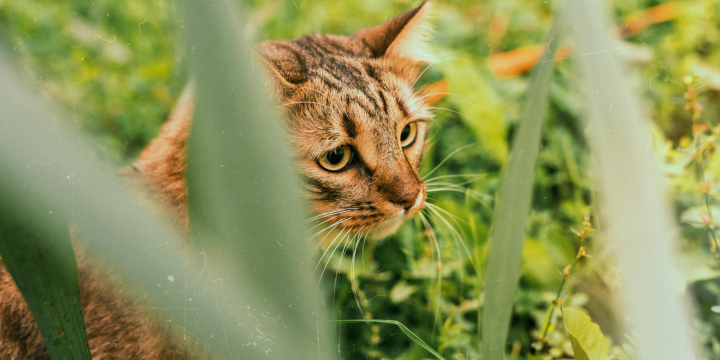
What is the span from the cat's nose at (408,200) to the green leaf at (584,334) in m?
0.40

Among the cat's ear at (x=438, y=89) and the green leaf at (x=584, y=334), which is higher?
the cat's ear at (x=438, y=89)

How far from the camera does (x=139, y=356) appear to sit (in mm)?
844

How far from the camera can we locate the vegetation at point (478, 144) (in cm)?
103

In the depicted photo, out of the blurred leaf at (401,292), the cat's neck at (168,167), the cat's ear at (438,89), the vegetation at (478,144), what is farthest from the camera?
the cat's ear at (438,89)

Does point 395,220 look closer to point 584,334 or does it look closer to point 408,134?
point 408,134

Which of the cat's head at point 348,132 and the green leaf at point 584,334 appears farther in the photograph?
the cat's head at point 348,132

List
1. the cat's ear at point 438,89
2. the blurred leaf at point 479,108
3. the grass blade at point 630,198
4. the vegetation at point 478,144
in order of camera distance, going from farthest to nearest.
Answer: the blurred leaf at point 479,108 → the cat's ear at point 438,89 → the vegetation at point 478,144 → the grass blade at point 630,198

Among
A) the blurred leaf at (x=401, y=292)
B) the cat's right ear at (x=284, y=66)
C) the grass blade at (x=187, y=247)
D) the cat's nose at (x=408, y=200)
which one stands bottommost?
the blurred leaf at (x=401, y=292)

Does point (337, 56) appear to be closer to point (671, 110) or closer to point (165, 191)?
point (165, 191)

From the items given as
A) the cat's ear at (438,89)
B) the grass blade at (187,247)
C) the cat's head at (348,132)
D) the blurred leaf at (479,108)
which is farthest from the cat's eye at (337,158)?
the blurred leaf at (479,108)

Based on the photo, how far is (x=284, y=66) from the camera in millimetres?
940

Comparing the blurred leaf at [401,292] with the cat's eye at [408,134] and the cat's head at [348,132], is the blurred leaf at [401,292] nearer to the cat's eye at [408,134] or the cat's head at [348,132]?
the cat's head at [348,132]

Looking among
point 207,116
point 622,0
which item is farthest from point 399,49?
point 622,0

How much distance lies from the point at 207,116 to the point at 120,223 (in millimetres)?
184
